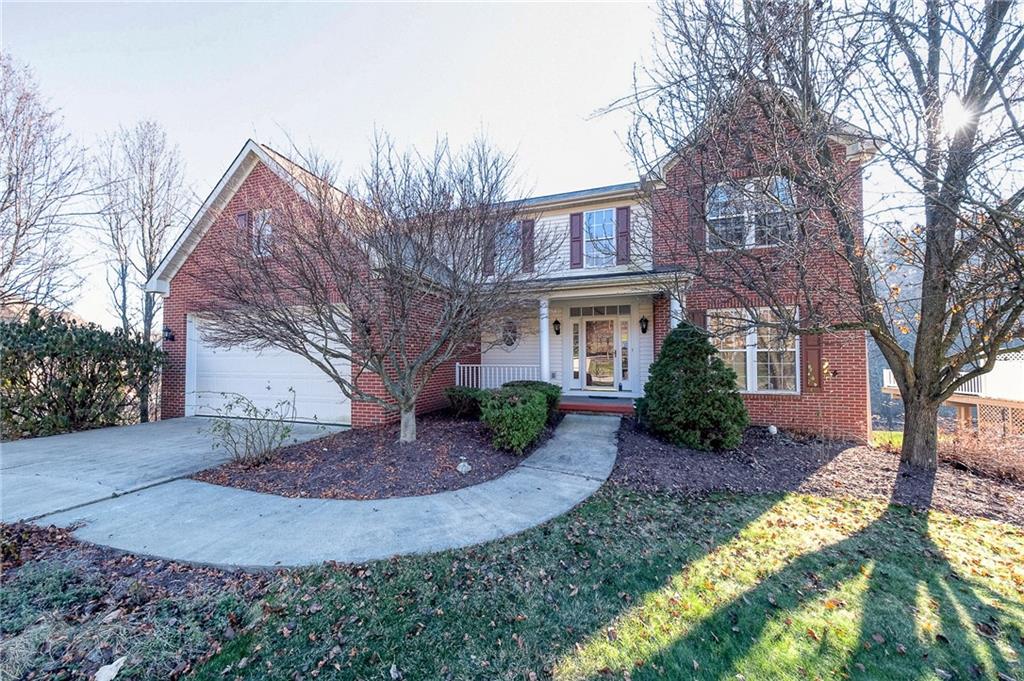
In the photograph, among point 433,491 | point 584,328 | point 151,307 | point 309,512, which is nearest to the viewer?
point 309,512

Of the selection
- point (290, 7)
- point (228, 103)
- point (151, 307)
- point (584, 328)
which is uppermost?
point (290, 7)

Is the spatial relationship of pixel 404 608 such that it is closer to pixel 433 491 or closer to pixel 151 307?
pixel 433 491

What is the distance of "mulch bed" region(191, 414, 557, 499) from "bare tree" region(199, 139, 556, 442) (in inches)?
38.6

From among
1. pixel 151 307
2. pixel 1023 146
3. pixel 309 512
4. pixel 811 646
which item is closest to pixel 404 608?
pixel 309 512

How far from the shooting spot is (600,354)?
1101 cm

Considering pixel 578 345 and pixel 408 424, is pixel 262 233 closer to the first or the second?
pixel 408 424

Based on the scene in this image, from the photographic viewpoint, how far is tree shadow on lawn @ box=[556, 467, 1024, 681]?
231 cm

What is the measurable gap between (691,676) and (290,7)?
10526 mm

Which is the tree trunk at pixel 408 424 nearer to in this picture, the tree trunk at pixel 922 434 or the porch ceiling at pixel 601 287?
the porch ceiling at pixel 601 287

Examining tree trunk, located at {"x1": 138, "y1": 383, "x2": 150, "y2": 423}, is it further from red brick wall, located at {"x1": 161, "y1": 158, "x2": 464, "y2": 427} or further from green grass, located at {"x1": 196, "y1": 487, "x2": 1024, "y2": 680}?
green grass, located at {"x1": 196, "y1": 487, "x2": 1024, "y2": 680}

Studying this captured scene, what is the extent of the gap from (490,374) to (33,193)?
12.1 meters

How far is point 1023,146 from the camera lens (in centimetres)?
377

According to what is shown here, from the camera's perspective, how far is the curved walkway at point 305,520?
11.6ft

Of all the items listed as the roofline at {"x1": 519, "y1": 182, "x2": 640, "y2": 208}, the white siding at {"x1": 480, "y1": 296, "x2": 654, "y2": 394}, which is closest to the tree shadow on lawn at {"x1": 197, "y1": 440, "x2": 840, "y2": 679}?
the white siding at {"x1": 480, "y1": 296, "x2": 654, "y2": 394}
